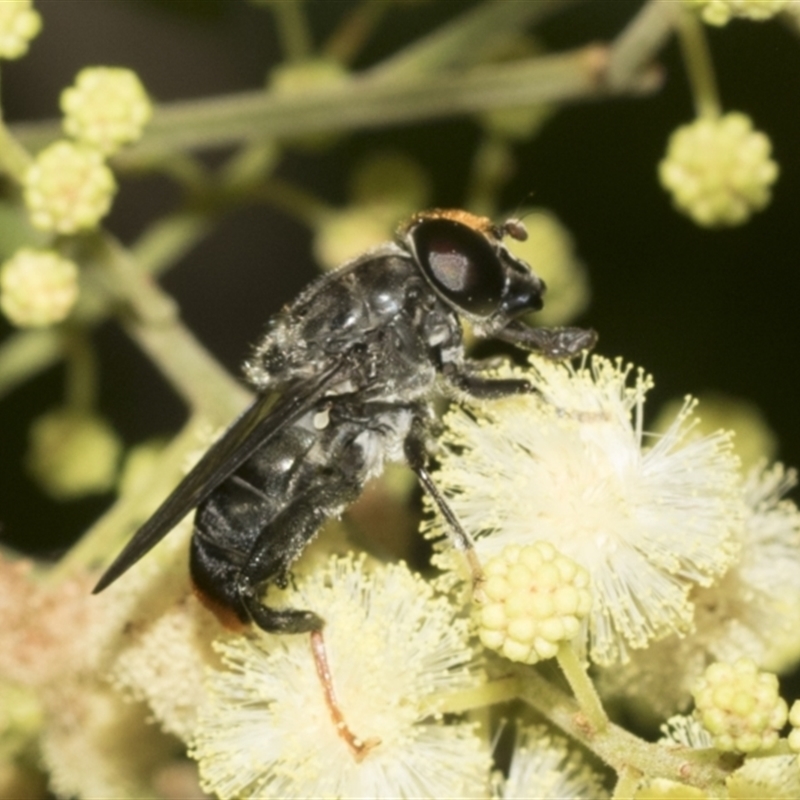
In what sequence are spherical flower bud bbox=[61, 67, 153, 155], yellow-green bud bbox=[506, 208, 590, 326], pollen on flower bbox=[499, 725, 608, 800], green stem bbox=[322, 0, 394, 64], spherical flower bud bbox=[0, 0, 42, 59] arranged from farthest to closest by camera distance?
1. green stem bbox=[322, 0, 394, 64]
2. yellow-green bud bbox=[506, 208, 590, 326]
3. spherical flower bud bbox=[61, 67, 153, 155]
4. spherical flower bud bbox=[0, 0, 42, 59]
5. pollen on flower bbox=[499, 725, 608, 800]

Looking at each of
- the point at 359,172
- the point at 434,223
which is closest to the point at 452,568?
the point at 434,223

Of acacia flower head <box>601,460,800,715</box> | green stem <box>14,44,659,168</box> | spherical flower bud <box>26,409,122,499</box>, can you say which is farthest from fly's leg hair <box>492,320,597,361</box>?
spherical flower bud <box>26,409,122,499</box>

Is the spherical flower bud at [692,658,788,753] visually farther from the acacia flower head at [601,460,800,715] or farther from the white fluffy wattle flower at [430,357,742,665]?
the acacia flower head at [601,460,800,715]

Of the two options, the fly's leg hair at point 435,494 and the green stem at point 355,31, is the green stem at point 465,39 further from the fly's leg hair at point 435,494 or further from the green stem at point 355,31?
the fly's leg hair at point 435,494

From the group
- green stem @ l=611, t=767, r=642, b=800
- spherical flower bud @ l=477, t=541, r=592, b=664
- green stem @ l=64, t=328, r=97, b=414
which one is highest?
green stem @ l=64, t=328, r=97, b=414

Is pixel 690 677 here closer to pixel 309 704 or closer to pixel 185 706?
pixel 309 704

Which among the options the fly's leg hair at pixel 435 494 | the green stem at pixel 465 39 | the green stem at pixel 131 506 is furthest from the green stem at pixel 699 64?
the green stem at pixel 131 506
